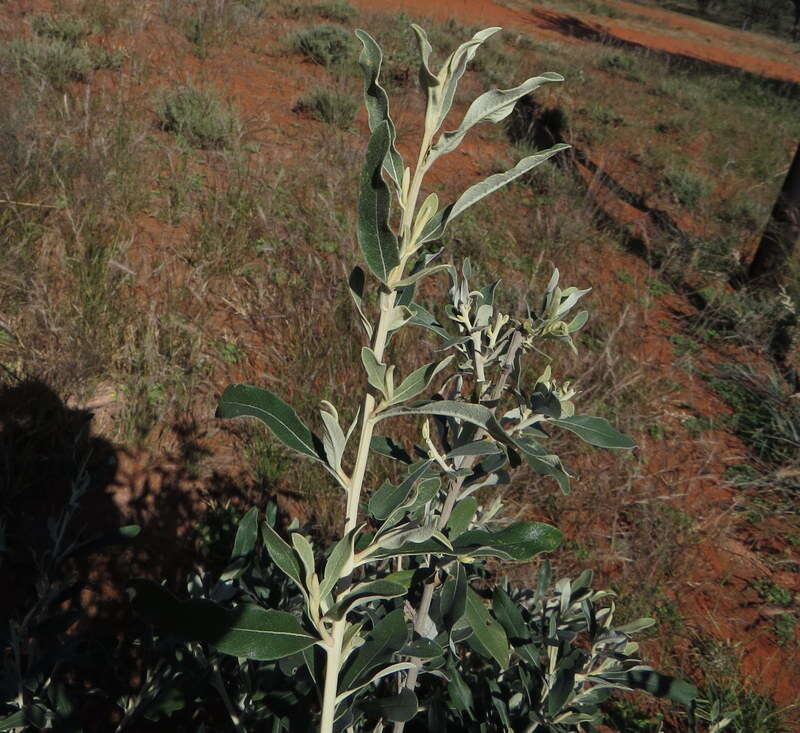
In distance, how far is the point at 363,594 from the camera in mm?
682

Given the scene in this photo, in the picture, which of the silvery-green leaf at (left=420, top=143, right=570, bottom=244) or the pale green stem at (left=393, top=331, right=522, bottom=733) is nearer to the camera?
the silvery-green leaf at (left=420, top=143, right=570, bottom=244)

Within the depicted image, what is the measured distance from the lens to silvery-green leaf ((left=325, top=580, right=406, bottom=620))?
0.66 m

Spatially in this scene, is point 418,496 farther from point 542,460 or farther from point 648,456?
point 648,456

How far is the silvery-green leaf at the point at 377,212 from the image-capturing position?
57 cm

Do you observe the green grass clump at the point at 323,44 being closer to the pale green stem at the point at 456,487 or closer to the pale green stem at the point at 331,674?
the pale green stem at the point at 456,487

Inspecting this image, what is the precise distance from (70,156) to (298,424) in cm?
327

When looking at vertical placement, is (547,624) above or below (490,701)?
above

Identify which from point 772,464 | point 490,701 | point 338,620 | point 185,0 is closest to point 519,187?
point 772,464

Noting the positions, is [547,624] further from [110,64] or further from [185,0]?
[185,0]

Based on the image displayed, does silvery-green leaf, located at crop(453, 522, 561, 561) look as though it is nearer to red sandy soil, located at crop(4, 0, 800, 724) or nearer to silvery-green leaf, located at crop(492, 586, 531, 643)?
silvery-green leaf, located at crop(492, 586, 531, 643)

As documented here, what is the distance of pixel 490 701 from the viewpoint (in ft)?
4.50

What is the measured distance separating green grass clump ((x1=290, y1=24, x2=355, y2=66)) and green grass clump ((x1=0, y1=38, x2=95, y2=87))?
2768 mm

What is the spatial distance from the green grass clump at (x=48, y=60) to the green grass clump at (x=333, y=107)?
1.85 m

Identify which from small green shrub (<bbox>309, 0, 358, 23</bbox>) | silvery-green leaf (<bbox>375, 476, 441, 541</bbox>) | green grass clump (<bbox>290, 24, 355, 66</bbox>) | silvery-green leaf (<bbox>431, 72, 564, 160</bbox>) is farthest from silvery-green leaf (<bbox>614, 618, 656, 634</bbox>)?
small green shrub (<bbox>309, 0, 358, 23</bbox>)
